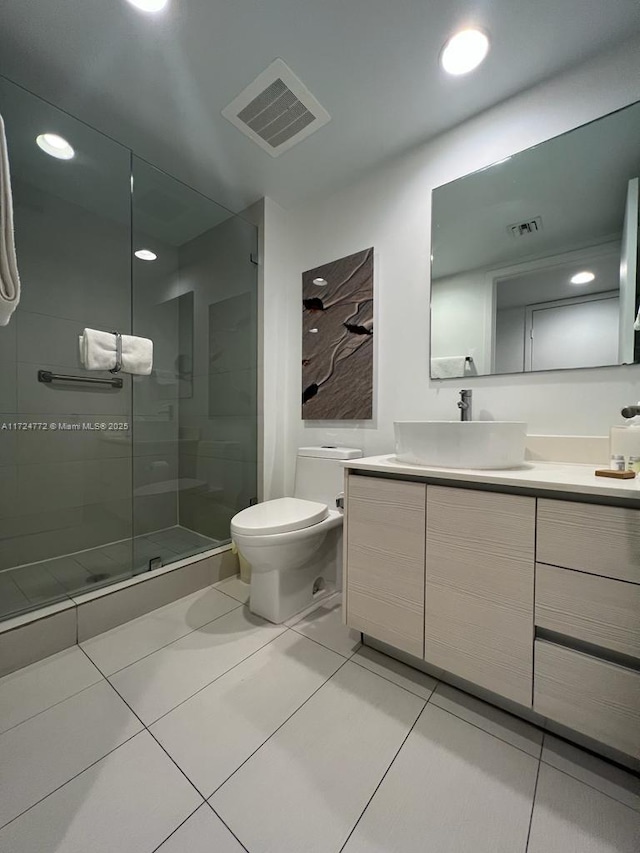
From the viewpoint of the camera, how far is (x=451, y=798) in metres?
0.77

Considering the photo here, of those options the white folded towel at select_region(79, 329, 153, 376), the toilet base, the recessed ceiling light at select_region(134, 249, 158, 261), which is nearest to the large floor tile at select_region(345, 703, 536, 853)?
the toilet base

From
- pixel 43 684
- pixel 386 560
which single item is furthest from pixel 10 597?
pixel 386 560

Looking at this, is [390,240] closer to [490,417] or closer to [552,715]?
[490,417]

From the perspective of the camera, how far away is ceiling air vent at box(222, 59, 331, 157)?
1.30 metres

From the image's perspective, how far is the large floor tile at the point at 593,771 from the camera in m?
0.78

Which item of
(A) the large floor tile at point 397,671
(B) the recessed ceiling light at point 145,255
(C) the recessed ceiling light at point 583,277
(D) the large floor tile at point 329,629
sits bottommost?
(A) the large floor tile at point 397,671

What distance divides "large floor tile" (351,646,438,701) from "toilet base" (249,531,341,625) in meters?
0.35

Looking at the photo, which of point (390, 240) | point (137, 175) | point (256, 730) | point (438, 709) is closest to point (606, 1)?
point (390, 240)

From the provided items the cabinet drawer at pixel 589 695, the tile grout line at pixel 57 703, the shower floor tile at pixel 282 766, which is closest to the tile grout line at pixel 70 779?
the shower floor tile at pixel 282 766

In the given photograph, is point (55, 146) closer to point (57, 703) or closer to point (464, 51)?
point (464, 51)

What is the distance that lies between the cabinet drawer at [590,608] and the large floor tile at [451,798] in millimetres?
368

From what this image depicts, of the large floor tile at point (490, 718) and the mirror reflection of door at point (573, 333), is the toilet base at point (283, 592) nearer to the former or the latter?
the large floor tile at point (490, 718)

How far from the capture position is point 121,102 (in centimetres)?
139

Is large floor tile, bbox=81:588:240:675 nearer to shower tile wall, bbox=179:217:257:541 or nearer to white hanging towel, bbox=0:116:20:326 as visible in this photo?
shower tile wall, bbox=179:217:257:541
